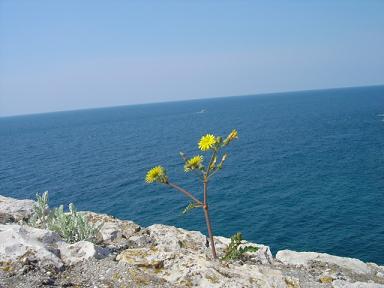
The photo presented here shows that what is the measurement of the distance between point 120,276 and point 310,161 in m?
64.9

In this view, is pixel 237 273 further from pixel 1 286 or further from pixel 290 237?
pixel 290 237

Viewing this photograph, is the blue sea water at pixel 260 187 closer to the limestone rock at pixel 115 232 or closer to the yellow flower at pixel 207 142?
the limestone rock at pixel 115 232

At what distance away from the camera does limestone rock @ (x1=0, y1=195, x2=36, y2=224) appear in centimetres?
1462

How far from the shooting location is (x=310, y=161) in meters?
69.2

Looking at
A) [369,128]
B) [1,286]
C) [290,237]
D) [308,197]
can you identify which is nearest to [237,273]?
[1,286]

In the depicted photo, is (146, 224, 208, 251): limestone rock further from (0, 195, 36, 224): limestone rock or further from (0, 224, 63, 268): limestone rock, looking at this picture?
(0, 195, 36, 224): limestone rock

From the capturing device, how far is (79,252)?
9.76 m

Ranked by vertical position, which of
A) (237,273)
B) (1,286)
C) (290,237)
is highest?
(1,286)

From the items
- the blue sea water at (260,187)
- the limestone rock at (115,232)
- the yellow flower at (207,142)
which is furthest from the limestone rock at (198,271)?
the blue sea water at (260,187)

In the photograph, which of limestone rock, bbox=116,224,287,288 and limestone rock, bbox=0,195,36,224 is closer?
limestone rock, bbox=116,224,287,288

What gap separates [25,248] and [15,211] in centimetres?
730

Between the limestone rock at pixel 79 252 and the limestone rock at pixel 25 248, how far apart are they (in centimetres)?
23

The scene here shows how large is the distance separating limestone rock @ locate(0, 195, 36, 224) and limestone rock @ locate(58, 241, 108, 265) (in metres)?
5.59

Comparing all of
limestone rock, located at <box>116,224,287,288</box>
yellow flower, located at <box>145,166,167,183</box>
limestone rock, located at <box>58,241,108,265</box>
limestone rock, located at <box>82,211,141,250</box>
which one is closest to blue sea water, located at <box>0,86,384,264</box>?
limestone rock, located at <box>82,211,141,250</box>
